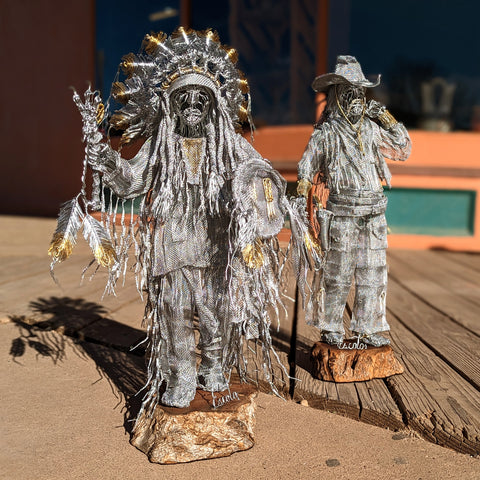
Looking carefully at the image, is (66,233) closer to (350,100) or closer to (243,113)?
(243,113)

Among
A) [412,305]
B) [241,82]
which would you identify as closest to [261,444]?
[241,82]

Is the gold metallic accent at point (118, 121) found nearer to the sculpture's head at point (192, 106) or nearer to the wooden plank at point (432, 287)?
the sculpture's head at point (192, 106)

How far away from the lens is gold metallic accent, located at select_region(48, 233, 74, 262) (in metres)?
1.82

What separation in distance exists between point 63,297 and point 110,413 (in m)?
1.81

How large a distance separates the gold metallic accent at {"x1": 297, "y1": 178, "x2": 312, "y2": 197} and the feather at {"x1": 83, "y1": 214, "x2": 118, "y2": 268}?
3.15ft

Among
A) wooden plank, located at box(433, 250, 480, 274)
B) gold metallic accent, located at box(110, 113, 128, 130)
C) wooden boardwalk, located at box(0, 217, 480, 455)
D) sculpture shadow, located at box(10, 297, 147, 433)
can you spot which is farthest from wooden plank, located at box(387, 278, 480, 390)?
gold metallic accent, located at box(110, 113, 128, 130)

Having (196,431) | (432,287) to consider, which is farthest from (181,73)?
(432,287)

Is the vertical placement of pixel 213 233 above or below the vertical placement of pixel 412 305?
above

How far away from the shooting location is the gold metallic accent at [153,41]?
198cm

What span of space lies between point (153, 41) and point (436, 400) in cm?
182

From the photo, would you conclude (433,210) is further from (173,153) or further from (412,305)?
(173,153)

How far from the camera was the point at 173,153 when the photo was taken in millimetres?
1998

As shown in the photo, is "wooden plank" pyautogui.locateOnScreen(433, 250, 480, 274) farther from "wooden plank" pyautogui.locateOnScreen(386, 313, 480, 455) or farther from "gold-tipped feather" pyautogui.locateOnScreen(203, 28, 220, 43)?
"gold-tipped feather" pyautogui.locateOnScreen(203, 28, 220, 43)

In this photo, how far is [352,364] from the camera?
8.29 feet
